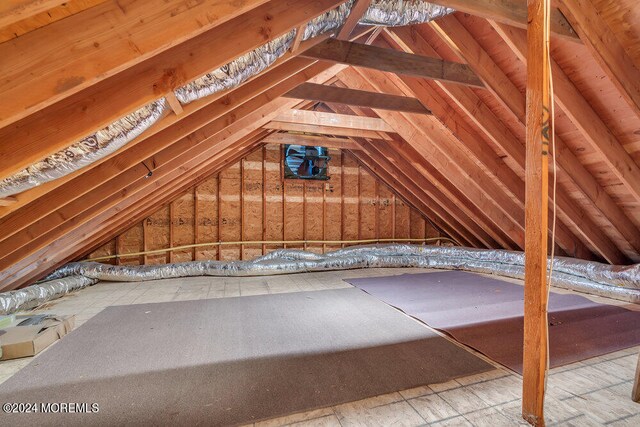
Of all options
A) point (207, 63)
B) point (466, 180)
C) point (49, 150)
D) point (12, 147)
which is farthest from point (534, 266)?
point (466, 180)

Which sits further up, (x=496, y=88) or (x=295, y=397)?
(x=496, y=88)

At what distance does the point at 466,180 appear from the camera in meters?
3.78

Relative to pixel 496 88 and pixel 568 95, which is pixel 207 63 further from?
pixel 568 95

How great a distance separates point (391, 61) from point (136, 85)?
1.95m

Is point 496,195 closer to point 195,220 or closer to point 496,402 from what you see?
point 496,402

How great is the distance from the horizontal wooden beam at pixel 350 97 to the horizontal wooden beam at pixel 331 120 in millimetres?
617

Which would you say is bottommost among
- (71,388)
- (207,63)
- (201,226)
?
(71,388)

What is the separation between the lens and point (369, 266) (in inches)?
205

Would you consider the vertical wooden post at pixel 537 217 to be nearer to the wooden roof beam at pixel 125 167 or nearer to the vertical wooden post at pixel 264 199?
the wooden roof beam at pixel 125 167

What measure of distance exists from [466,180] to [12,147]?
14.0ft

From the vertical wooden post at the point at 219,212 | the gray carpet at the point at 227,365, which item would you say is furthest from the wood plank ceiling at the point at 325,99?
the vertical wooden post at the point at 219,212

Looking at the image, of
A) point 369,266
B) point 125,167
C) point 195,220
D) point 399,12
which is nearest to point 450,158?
point 399,12

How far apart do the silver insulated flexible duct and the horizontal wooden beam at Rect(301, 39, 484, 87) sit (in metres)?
0.38

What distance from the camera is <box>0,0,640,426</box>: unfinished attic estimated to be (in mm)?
1118
